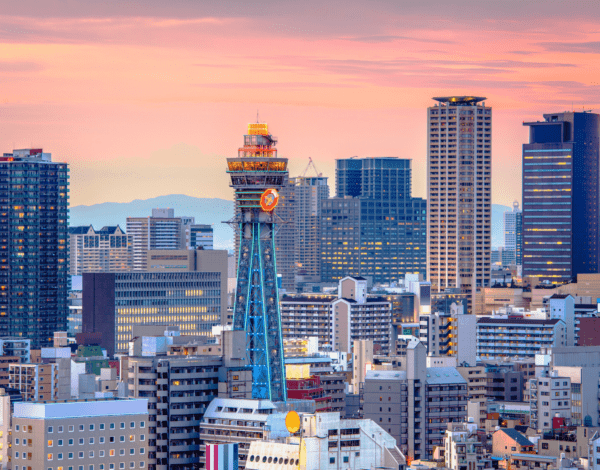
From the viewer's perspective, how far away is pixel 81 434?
543ft

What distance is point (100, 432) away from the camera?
168125 mm

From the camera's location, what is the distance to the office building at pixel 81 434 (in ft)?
534

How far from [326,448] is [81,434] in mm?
32768

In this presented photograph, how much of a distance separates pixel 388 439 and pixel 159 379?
35.2 meters

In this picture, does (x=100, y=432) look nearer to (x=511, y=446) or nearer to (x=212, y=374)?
(x=212, y=374)

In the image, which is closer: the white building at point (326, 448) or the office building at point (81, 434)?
the white building at point (326, 448)

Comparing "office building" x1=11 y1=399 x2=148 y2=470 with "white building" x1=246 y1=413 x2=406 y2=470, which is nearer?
"white building" x1=246 y1=413 x2=406 y2=470

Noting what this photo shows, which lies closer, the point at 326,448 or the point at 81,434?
the point at 326,448

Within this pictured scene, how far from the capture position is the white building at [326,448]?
145 metres

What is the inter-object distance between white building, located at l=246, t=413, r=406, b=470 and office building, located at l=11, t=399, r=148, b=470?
2321 cm

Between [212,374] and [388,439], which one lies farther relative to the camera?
[212,374]

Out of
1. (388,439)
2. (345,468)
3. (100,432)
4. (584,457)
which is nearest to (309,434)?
(345,468)

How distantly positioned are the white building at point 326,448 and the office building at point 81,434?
23207 mm

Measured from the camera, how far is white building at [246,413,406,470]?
145 m
